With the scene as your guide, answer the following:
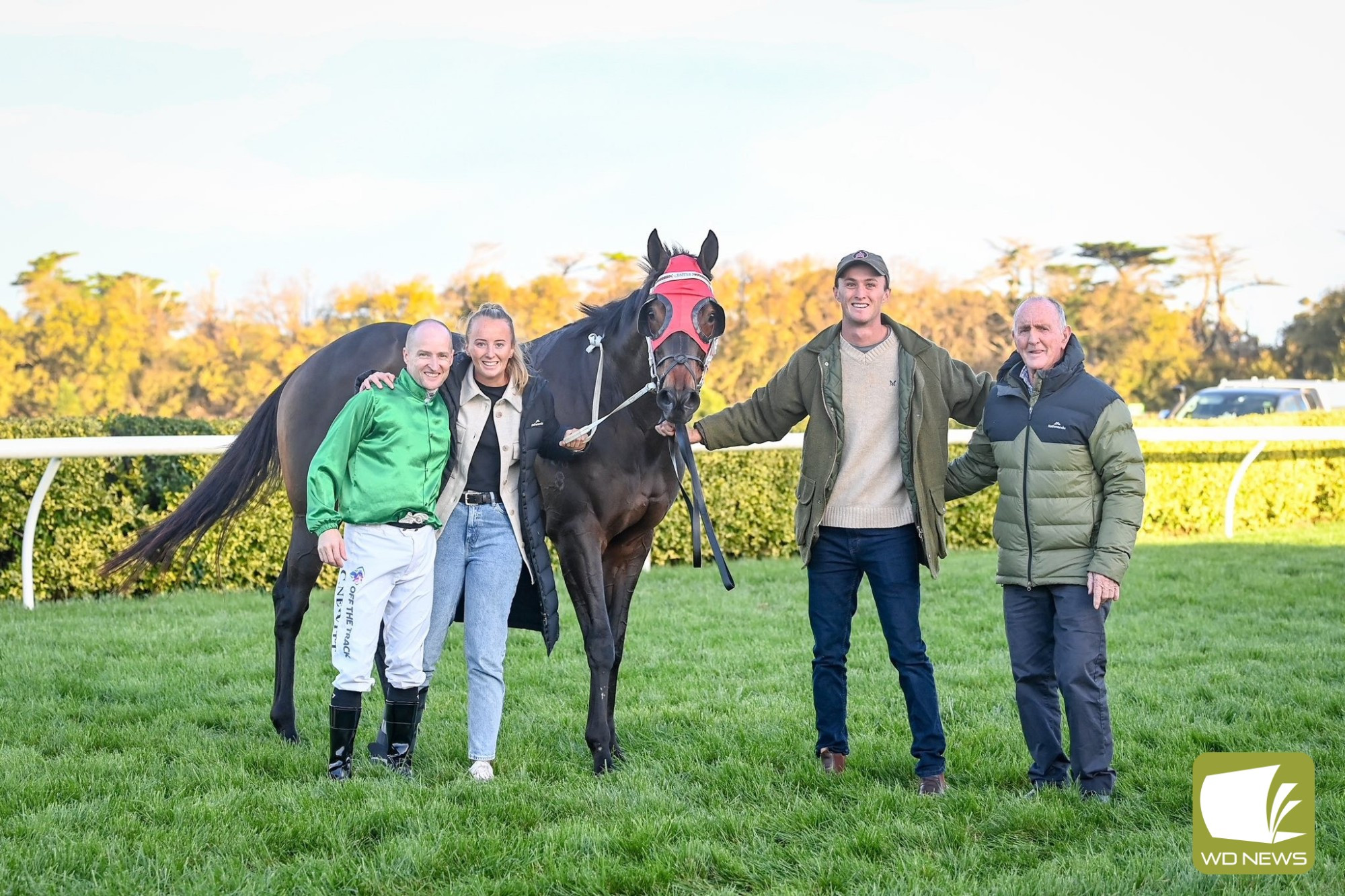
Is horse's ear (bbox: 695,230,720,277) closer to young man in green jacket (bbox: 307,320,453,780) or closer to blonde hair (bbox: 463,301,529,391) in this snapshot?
blonde hair (bbox: 463,301,529,391)

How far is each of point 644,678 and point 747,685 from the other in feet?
1.63

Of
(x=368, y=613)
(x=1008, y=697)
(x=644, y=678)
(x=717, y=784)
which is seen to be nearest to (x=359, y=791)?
(x=368, y=613)

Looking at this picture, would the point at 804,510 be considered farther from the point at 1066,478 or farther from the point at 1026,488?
the point at 1066,478

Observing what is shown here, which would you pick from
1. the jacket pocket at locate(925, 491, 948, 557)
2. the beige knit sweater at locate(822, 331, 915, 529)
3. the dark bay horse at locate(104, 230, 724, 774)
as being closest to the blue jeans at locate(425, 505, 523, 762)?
the dark bay horse at locate(104, 230, 724, 774)

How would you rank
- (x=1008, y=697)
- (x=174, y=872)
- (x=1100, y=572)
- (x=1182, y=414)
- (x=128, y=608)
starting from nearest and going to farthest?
(x=174, y=872) < (x=1100, y=572) < (x=1008, y=697) < (x=128, y=608) < (x=1182, y=414)

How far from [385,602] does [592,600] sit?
0.78 meters

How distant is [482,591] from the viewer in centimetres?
395

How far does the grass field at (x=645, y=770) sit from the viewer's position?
9.82 feet

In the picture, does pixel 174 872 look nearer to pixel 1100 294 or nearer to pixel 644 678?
pixel 644 678

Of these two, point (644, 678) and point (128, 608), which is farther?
point (128, 608)

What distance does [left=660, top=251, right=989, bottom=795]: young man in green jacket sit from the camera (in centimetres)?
379

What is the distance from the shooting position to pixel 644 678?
5301mm

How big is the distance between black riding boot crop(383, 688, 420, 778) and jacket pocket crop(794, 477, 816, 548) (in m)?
1.44

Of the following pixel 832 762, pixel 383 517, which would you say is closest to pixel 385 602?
pixel 383 517
